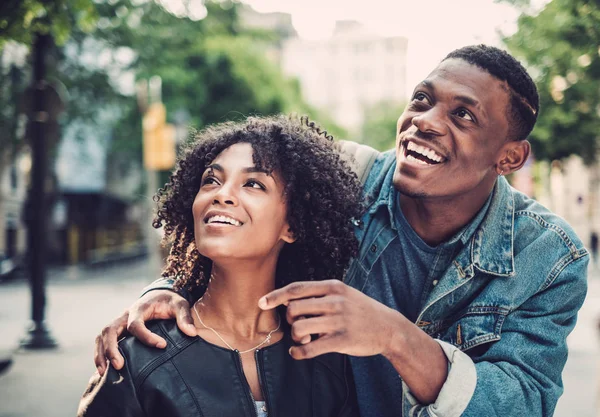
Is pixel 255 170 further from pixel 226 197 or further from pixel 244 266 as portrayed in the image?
pixel 244 266

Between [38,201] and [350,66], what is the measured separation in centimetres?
11214

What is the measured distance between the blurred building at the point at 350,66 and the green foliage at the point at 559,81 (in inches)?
4259

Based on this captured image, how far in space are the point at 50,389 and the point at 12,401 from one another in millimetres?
544

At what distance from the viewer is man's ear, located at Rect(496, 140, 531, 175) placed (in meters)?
2.95

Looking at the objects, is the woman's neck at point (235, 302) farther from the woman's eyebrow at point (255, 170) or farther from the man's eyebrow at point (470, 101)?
the man's eyebrow at point (470, 101)

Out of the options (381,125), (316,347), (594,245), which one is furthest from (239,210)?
(381,125)

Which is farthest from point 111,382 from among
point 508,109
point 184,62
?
point 184,62

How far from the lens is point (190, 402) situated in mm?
2443

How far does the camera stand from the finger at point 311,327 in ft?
6.50

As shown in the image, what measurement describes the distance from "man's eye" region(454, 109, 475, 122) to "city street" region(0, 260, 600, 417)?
2369 mm

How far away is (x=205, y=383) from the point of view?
8.18 ft

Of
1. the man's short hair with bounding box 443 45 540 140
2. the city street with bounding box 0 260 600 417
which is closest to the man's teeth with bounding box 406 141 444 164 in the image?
the man's short hair with bounding box 443 45 540 140

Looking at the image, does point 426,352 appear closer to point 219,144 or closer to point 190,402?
point 190,402

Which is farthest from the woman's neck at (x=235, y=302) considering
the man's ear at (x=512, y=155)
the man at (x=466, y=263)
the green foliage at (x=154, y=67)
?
the green foliage at (x=154, y=67)
